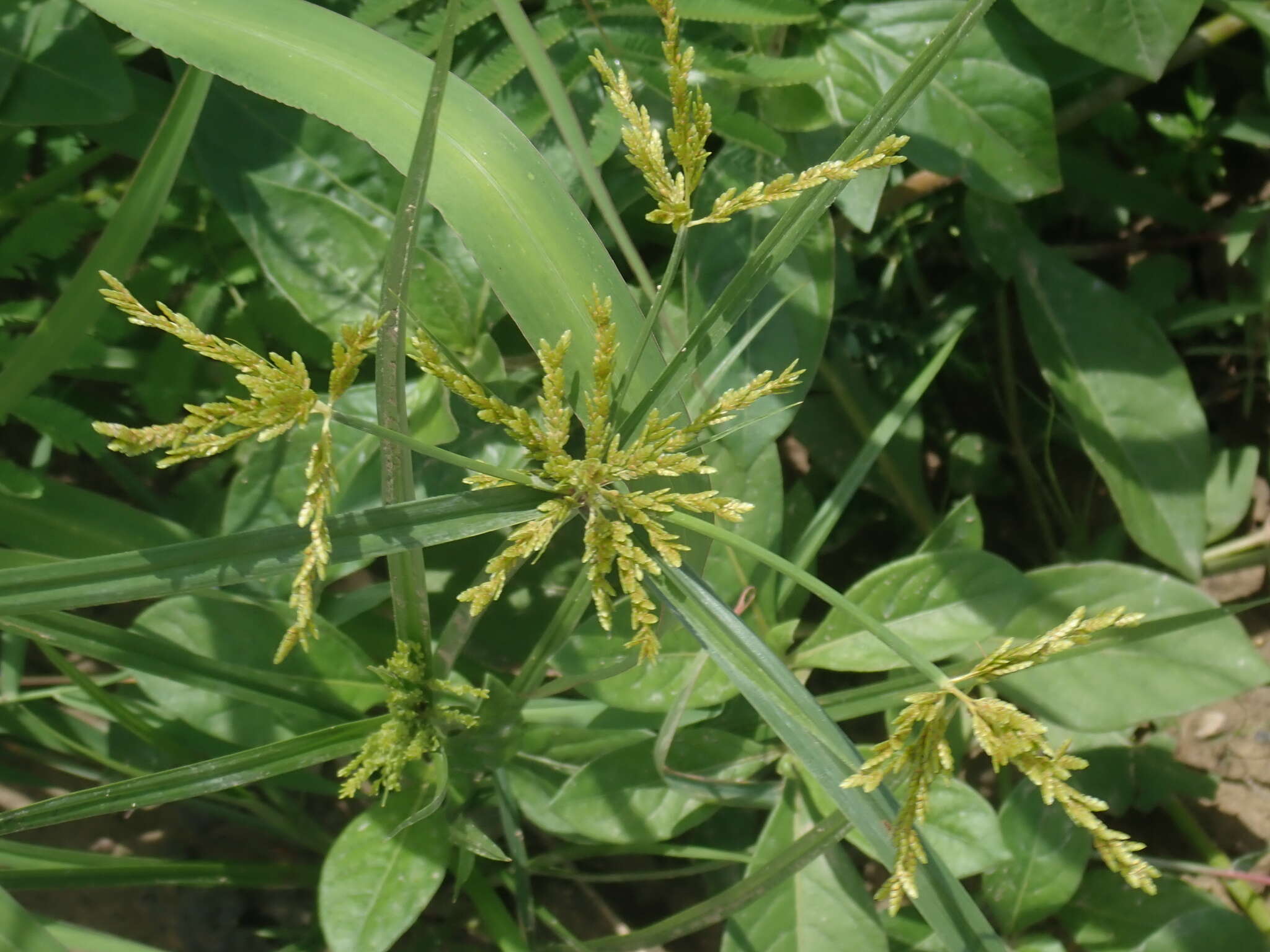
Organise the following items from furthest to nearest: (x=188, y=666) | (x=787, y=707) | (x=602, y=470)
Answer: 1. (x=188, y=666)
2. (x=787, y=707)
3. (x=602, y=470)

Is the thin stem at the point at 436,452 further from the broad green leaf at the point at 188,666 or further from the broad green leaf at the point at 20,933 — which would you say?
the broad green leaf at the point at 20,933

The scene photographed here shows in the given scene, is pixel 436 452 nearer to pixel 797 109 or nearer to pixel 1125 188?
pixel 797 109

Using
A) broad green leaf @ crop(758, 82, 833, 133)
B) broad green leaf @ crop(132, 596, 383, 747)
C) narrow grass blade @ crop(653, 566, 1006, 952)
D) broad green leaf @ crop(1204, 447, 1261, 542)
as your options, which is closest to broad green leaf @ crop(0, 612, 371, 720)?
broad green leaf @ crop(132, 596, 383, 747)

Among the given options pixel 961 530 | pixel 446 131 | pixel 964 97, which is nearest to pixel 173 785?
pixel 446 131

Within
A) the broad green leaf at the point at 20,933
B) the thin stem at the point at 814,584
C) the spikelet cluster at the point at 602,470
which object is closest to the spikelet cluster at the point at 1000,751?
the thin stem at the point at 814,584

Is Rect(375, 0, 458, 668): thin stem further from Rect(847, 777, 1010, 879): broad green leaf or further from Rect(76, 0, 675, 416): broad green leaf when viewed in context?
Rect(847, 777, 1010, 879): broad green leaf

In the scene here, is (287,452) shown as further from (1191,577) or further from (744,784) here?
(1191,577)
